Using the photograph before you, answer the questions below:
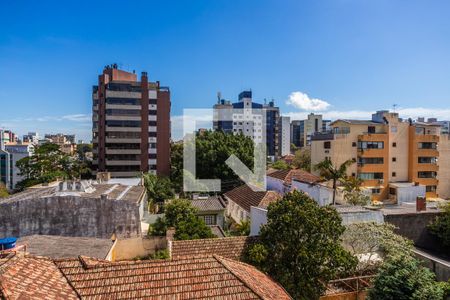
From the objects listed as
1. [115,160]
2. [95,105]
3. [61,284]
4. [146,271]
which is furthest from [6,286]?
[95,105]

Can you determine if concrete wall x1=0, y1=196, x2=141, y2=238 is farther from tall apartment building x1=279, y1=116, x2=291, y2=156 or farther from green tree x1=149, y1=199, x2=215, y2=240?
tall apartment building x1=279, y1=116, x2=291, y2=156

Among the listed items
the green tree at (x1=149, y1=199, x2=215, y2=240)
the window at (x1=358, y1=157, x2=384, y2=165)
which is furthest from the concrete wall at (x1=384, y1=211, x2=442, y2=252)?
the window at (x1=358, y1=157, x2=384, y2=165)

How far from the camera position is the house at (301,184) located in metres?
22.8

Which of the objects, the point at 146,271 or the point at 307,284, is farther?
the point at 307,284

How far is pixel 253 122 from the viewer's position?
9488 centimetres

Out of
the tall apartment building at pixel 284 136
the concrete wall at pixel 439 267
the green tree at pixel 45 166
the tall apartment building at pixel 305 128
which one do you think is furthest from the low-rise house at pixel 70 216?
the tall apartment building at pixel 305 128

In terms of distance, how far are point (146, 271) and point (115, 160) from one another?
4176 centimetres

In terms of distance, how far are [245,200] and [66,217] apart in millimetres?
12755

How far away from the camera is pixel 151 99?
4838 centimetres

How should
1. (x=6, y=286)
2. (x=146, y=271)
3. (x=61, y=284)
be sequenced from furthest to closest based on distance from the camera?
(x=146, y=271) < (x=61, y=284) < (x=6, y=286)

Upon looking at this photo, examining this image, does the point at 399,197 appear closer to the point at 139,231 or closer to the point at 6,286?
the point at 139,231

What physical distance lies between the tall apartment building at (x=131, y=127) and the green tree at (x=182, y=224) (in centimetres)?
2966

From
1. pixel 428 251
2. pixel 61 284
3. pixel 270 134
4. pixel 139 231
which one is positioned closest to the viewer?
pixel 61 284

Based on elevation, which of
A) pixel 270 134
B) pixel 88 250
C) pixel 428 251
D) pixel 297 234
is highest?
pixel 270 134
